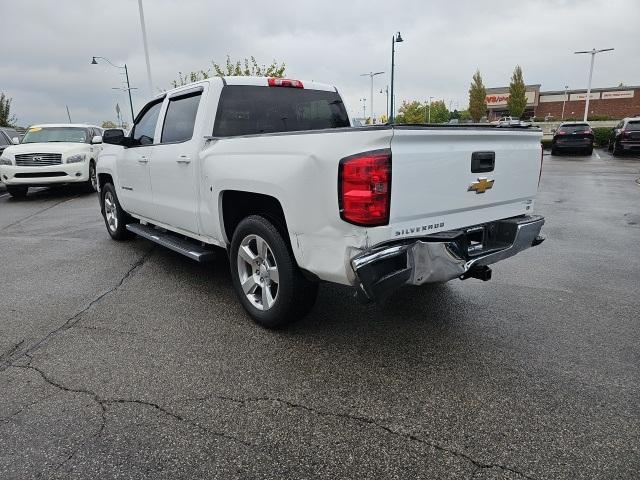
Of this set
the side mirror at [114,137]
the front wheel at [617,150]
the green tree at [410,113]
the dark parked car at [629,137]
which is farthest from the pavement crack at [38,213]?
the green tree at [410,113]

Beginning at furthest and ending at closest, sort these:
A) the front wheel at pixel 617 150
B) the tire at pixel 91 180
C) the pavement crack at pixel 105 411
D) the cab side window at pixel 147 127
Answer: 1. the front wheel at pixel 617 150
2. the tire at pixel 91 180
3. the cab side window at pixel 147 127
4. the pavement crack at pixel 105 411

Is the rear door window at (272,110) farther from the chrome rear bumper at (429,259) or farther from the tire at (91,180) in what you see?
the tire at (91,180)

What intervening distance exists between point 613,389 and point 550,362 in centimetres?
41

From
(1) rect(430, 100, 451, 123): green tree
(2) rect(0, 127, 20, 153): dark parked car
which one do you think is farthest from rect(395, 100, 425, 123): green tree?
(2) rect(0, 127, 20, 153): dark parked car

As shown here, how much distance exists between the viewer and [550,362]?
320 centimetres

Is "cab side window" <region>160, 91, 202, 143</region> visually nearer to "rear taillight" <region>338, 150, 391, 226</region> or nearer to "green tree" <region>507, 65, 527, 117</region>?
"rear taillight" <region>338, 150, 391, 226</region>

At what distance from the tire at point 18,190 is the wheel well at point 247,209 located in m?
10.3

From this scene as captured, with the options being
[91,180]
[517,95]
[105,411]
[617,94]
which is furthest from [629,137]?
[617,94]

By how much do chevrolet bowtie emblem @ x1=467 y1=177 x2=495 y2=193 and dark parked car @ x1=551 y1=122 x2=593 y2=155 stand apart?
75.5ft

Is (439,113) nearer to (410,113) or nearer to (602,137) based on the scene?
(410,113)

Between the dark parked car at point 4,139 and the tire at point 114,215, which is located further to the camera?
the dark parked car at point 4,139

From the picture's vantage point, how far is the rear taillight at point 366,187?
275cm

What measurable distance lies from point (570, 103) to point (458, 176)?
76039 mm

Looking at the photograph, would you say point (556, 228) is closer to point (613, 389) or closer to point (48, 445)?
point (613, 389)
